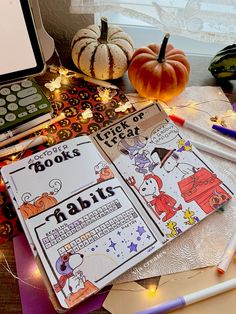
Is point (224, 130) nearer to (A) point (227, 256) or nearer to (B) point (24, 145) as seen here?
(A) point (227, 256)

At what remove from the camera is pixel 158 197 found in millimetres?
631

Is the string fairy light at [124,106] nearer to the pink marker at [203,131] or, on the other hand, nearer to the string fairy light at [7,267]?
the pink marker at [203,131]

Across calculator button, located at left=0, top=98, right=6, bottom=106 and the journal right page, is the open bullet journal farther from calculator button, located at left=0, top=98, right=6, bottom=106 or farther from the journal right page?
calculator button, located at left=0, top=98, right=6, bottom=106

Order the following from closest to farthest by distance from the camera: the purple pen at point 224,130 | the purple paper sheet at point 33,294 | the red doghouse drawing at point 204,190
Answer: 1. the purple paper sheet at point 33,294
2. the red doghouse drawing at point 204,190
3. the purple pen at point 224,130

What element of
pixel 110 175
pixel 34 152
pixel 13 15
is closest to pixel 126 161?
pixel 110 175

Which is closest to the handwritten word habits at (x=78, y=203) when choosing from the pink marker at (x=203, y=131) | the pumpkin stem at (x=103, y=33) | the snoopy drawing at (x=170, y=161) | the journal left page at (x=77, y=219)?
the journal left page at (x=77, y=219)

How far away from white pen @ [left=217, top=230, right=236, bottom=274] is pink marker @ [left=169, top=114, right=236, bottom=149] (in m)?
0.19

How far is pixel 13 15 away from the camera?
0.60 meters

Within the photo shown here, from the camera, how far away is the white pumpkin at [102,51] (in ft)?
2.50

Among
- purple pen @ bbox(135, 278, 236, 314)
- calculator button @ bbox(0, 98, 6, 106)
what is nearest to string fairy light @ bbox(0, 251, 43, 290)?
purple pen @ bbox(135, 278, 236, 314)

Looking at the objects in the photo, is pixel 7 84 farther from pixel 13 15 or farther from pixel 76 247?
pixel 76 247

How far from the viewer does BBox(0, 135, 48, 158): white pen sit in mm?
654

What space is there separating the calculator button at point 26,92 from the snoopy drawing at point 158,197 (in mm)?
262

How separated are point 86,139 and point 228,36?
40 centimetres
